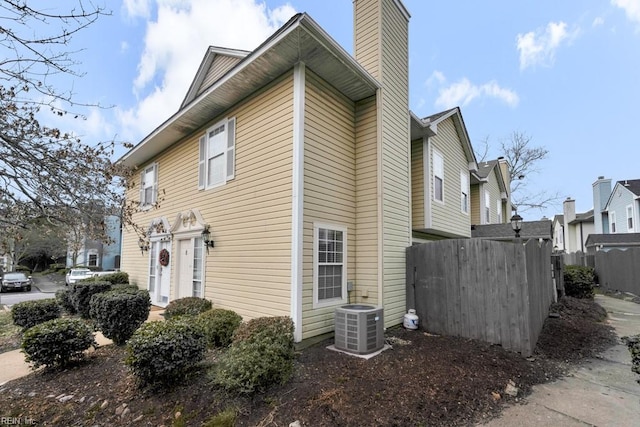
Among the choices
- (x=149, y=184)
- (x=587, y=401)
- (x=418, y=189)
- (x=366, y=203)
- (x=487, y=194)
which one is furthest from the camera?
(x=487, y=194)

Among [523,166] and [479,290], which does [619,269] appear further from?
[523,166]

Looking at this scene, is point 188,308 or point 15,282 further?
point 15,282

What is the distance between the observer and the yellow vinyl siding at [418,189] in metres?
9.25

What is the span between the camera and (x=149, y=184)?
1180 centimetres

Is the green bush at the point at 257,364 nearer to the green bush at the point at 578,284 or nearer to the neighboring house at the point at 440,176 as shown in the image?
the neighboring house at the point at 440,176

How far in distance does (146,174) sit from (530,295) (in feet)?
39.9

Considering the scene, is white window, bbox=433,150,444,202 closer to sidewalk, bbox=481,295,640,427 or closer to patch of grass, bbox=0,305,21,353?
sidewalk, bbox=481,295,640,427

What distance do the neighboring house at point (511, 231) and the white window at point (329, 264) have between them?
8.50 metres

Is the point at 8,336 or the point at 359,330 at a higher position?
the point at 359,330

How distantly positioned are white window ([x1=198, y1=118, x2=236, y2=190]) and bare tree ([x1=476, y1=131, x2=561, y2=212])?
24486mm

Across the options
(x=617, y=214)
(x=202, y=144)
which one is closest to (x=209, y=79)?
(x=202, y=144)

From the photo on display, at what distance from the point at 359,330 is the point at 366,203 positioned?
277cm

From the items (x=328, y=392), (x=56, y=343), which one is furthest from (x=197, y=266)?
(x=328, y=392)

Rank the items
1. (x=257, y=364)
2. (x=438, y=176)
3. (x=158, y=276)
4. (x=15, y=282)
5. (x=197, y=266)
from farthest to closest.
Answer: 1. (x=15, y=282)
2. (x=158, y=276)
3. (x=438, y=176)
4. (x=197, y=266)
5. (x=257, y=364)
